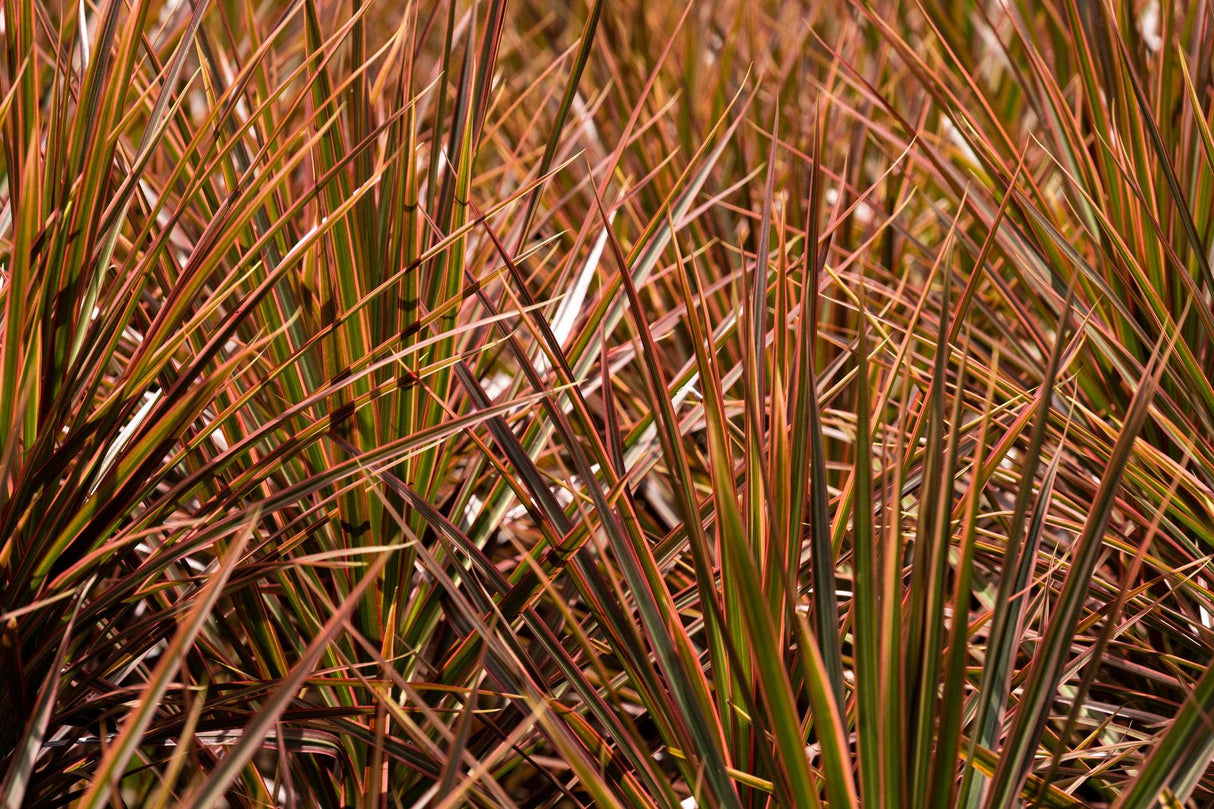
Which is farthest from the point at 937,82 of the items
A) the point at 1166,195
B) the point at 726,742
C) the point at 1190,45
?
the point at 726,742

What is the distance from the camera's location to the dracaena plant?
1.74 ft

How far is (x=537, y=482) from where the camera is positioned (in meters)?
0.67

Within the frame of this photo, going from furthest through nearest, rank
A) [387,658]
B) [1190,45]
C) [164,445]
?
[1190,45] < [387,658] < [164,445]

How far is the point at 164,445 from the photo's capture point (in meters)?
0.62

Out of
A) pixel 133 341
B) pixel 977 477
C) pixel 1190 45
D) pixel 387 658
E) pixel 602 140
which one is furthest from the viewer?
pixel 602 140

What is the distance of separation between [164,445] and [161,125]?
22cm

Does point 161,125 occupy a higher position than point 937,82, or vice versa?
point 161,125

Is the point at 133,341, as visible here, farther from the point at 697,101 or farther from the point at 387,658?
the point at 697,101

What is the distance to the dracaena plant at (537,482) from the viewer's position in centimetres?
53

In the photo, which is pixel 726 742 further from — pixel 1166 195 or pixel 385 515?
pixel 1166 195

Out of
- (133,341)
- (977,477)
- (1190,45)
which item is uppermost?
(133,341)

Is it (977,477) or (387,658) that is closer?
(977,477)

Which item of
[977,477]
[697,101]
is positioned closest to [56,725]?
[977,477]

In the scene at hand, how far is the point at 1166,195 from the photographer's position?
90 cm
